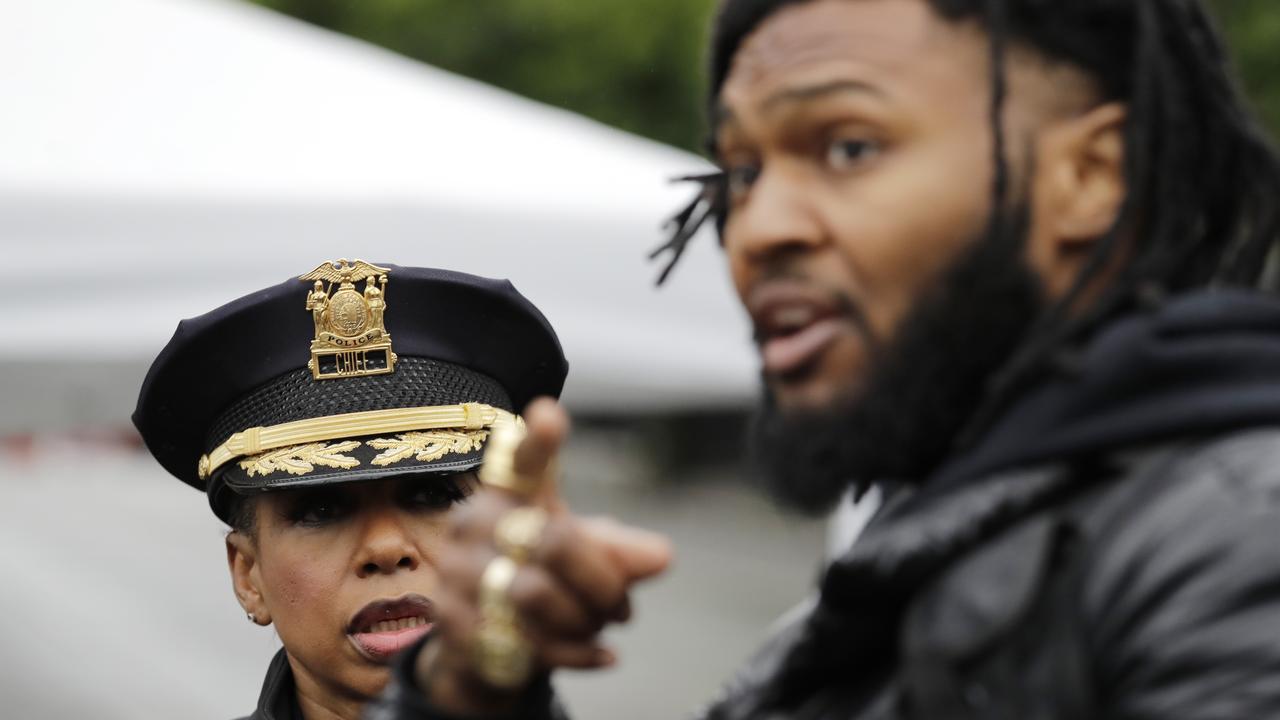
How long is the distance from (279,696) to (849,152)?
171cm

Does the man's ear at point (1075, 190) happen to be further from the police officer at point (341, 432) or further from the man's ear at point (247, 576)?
the man's ear at point (247, 576)

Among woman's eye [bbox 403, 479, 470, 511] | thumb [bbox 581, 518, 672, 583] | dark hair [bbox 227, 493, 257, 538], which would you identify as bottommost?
thumb [bbox 581, 518, 672, 583]

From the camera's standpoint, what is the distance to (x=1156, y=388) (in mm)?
1237

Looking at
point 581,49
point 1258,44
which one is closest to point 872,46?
point 1258,44

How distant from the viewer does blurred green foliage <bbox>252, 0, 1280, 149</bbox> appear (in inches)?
537

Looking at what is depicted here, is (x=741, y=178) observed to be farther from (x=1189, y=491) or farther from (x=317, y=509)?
(x=317, y=509)

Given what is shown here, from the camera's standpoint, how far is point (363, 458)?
2475mm

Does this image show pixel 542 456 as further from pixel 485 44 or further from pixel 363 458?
pixel 485 44

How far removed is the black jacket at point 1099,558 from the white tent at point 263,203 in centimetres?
376

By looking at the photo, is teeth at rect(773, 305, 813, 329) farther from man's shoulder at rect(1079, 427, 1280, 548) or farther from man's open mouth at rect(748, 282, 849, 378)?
man's shoulder at rect(1079, 427, 1280, 548)

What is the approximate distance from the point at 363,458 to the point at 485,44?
39.4ft

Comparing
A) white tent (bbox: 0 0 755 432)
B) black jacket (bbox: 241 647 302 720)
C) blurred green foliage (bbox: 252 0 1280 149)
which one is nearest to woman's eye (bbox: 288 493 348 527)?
black jacket (bbox: 241 647 302 720)

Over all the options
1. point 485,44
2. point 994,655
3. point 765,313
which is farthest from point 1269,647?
point 485,44

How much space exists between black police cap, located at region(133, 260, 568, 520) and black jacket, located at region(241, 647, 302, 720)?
31cm
